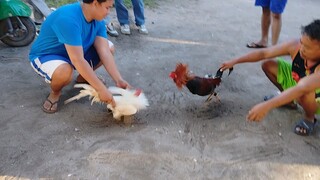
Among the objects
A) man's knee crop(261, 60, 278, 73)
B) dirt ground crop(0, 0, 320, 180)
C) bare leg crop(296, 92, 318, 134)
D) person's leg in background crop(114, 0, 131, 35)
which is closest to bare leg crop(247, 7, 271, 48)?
dirt ground crop(0, 0, 320, 180)

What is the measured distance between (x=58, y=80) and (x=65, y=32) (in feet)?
1.33

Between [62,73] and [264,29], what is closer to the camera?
[62,73]

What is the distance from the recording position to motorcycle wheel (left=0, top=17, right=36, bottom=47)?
12.8 ft

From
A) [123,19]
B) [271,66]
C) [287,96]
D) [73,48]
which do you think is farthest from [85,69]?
[123,19]

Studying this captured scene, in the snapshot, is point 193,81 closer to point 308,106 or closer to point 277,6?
point 308,106

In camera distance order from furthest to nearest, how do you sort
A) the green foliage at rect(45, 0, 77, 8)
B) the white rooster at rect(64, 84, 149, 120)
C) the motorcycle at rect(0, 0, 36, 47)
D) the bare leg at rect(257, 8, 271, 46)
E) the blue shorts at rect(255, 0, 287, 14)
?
the green foliage at rect(45, 0, 77, 8) → the bare leg at rect(257, 8, 271, 46) → the blue shorts at rect(255, 0, 287, 14) → the motorcycle at rect(0, 0, 36, 47) → the white rooster at rect(64, 84, 149, 120)

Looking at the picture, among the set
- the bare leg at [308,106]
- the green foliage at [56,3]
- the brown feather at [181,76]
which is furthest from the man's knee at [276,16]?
the green foliage at [56,3]

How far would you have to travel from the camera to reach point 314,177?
2.34 metres

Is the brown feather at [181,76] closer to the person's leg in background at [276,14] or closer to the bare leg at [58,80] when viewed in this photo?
the bare leg at [58,80]

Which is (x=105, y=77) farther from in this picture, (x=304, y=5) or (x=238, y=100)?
(x=304, y=5)

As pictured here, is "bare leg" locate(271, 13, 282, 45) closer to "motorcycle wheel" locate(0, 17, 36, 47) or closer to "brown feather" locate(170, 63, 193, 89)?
"brown feather" locate(170, 63, 193, 89)

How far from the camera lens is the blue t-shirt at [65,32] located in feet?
8.14

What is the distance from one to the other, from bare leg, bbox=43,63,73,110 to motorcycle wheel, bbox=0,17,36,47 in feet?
4.61

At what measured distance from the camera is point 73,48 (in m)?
2.49
